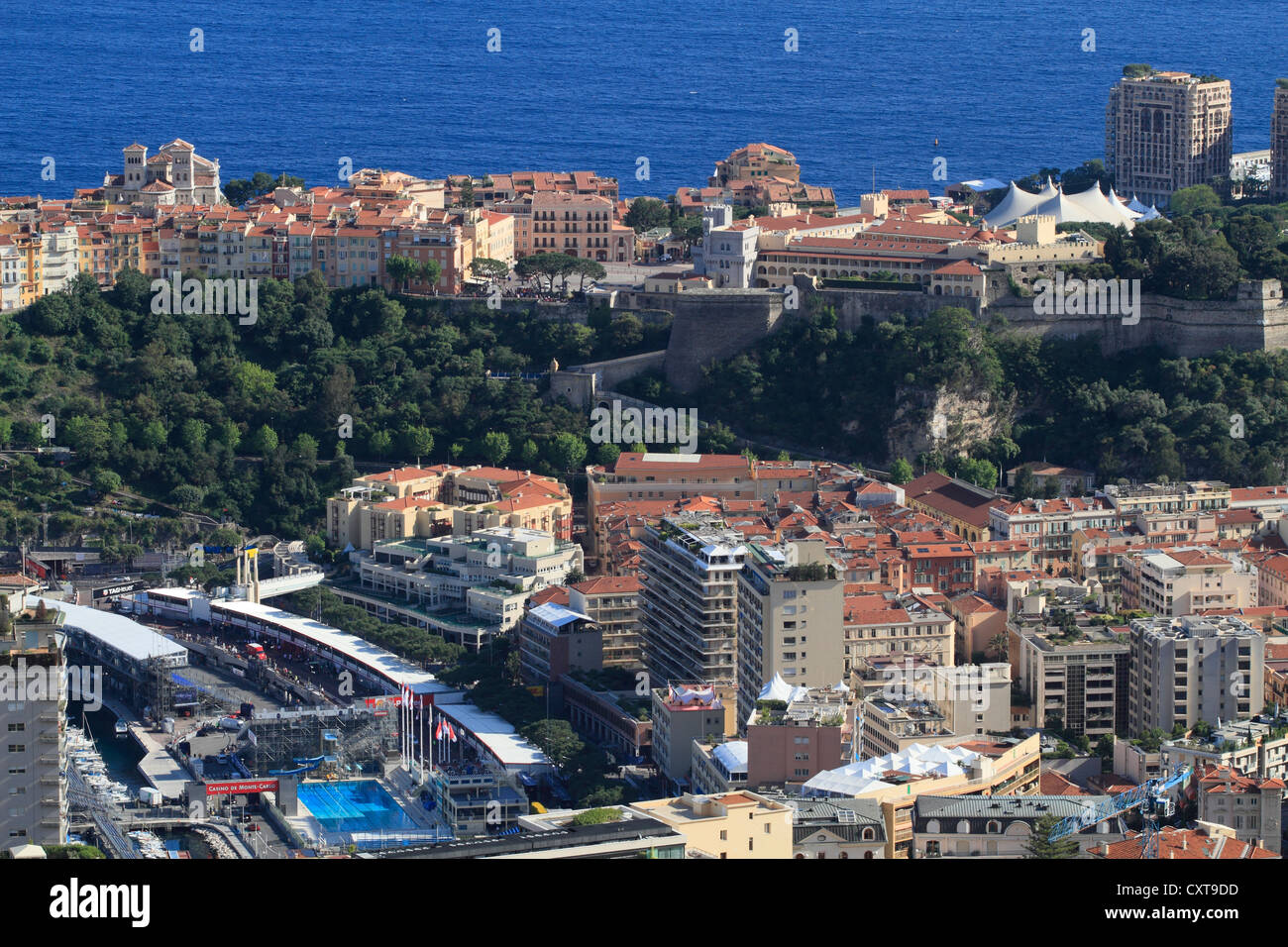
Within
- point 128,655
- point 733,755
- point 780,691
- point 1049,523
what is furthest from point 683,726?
point 128,655

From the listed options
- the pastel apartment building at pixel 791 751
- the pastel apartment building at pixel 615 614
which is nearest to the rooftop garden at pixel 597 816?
the pastel apartment building at pixel 791 751

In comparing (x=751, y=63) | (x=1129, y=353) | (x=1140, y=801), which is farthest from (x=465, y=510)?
(x=751, y=63)

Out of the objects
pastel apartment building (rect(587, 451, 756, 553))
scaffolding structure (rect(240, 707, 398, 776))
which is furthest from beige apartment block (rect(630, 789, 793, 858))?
pastel apartment building (rect(587, 451, 756, 553))

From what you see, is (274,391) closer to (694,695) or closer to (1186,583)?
(694,695)
